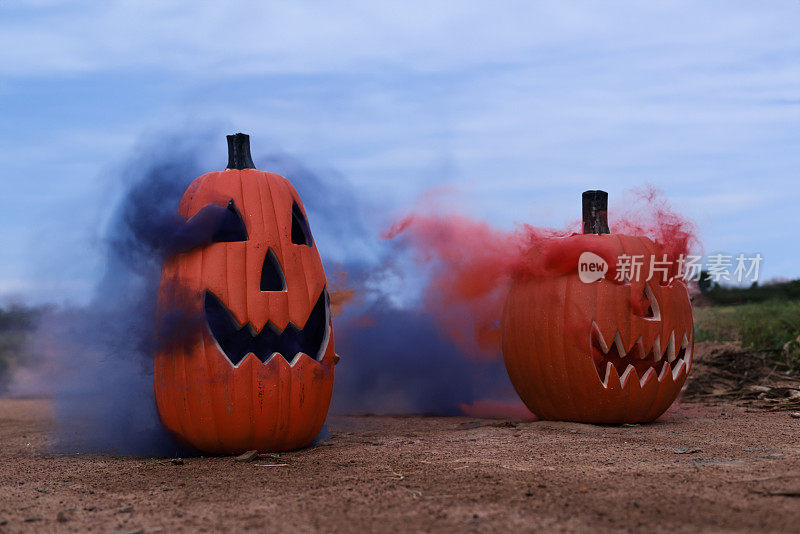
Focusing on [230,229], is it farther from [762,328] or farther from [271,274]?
[762,328]

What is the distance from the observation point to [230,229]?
5605 mm

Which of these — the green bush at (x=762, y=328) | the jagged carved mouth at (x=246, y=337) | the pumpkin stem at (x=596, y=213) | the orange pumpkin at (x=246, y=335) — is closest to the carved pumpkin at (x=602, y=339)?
the pumpkin stem at (x=596, y=213)

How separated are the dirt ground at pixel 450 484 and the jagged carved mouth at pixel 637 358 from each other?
449mm

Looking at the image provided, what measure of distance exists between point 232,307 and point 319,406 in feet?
3.25

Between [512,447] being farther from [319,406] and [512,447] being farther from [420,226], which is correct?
[420,226]

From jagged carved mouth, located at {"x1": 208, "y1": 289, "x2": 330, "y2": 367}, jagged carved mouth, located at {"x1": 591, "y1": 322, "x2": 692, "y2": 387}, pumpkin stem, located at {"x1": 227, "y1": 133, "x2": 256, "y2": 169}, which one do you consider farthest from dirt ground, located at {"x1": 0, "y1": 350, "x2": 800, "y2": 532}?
pumpkin stem, located at {"x1": 227, "y1": 133, "x2": 256, "y2": 169}

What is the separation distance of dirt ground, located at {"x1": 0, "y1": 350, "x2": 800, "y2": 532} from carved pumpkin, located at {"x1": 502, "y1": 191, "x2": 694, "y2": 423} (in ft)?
0.87

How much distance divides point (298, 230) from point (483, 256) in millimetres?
2147

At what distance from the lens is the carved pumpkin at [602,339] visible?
21.2 feet

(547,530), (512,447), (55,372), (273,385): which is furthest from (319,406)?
(547,530)

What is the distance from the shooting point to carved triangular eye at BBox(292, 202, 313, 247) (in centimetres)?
589

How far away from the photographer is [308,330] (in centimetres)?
575

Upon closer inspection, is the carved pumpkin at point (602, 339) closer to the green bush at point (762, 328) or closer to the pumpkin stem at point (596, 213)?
the pumpkin stem at point (596, 213)

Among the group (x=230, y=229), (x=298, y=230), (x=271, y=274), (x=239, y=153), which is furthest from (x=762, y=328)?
(x=230, y=229)
